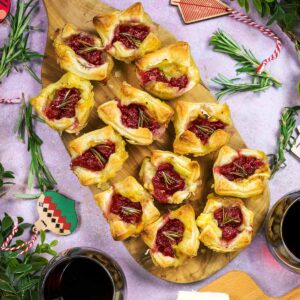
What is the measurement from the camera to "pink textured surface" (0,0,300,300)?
7.55 feet

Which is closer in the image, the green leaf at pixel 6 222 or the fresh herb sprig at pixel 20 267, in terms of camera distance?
the fresh herb sprig at pixel 20 267

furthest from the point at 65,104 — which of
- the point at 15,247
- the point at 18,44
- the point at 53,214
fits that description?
the point at 15,247

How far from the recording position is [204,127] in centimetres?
219

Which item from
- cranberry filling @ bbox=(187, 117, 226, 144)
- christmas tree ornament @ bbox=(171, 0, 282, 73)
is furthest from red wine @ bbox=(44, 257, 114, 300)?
christmas tree ornament @ bbox=(171, 0, 282, 73)

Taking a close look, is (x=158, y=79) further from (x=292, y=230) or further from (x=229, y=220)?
(x=292, y=230)

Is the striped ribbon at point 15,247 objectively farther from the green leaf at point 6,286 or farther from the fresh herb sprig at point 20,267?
the green leaf at point 6,286

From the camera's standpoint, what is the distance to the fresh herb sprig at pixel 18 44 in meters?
2.22

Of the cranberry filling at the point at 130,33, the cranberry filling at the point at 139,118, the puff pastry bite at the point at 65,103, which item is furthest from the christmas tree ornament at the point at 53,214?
the cranberry filling at the point at 130,33

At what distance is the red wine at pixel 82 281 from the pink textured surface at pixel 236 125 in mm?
200

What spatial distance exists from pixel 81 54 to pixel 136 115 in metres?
0.28

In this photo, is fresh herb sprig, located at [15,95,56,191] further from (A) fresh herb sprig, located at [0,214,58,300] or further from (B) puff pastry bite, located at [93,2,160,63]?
(B) puff pastry bite, located at [93,2,160,63]

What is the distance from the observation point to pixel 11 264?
203 centimetres

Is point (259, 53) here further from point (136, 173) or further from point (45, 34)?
point (45, 34)

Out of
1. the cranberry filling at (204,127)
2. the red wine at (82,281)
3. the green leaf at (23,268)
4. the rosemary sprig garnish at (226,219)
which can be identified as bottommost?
the red wine at (82,281)
